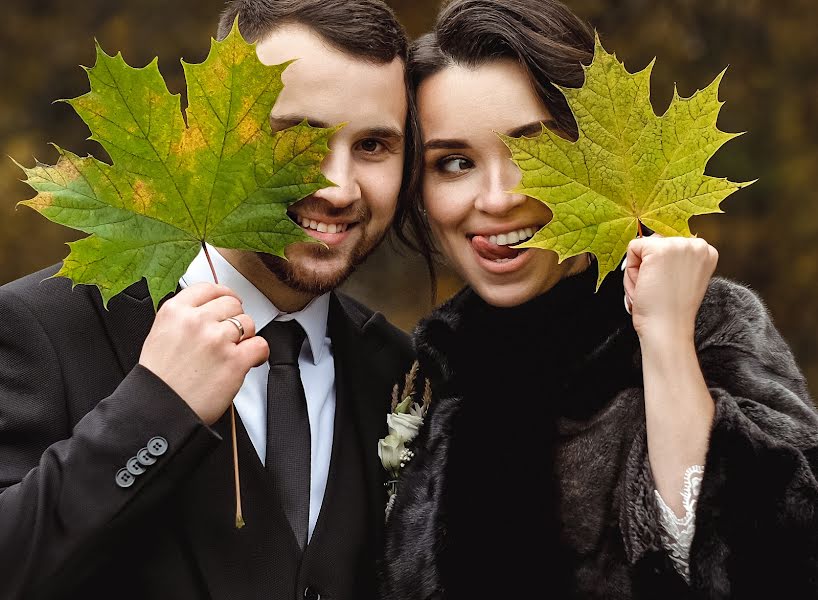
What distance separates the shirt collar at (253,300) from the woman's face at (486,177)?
393 mm

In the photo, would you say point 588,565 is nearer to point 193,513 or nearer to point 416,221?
point 193,513

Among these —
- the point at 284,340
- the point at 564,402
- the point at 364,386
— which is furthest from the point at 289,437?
the point at 564,402

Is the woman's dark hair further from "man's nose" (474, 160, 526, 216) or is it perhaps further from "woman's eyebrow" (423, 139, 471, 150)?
"man's nose" (474, 160, 526, 216)

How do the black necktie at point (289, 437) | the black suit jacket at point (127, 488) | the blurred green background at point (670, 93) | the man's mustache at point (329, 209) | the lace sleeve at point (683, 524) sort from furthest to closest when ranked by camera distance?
the blurred green background at point (670, 93), the man's mustache at point (329, 209), the black necktie at point (289, 437), the lace sleeve at point (683, 524), the black suit jacket at point (127, 488)

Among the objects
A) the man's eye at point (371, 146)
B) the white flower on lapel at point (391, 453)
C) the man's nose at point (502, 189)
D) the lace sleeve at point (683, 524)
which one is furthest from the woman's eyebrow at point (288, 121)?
the lace sleeve at point (683, 524)

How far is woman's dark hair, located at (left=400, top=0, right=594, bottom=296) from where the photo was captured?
101 inches

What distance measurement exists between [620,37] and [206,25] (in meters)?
2.57

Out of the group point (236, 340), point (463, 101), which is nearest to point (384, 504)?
point (236, 340)

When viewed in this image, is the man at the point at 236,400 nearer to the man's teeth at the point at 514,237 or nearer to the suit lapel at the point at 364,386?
the suit lapel at the point at 364,386

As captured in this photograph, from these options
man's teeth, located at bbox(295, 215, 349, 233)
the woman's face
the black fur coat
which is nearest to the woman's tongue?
the woman's face

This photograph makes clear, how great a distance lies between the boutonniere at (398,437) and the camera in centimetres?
262

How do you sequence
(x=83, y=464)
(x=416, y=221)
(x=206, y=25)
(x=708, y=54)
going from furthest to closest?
(x=206, y=25) → (x=708, y=54) → (x=416, y=221) → (x=83, y=464)

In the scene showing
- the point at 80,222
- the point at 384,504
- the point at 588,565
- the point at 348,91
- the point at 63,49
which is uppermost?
the point at 63,49

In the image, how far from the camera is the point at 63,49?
23.0 ft
